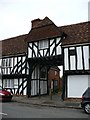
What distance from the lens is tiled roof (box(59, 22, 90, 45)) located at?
74.6 ft

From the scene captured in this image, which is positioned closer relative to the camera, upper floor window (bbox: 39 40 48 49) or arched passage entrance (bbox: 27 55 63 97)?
upper floor window (bbox: 39 40 48 49)

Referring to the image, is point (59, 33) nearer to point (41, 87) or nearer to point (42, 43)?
point (42, 43)

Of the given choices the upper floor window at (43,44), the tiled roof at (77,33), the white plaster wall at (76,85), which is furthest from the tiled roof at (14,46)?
the white plaster wall at (76,85)

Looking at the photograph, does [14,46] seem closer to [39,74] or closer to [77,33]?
[39,74]

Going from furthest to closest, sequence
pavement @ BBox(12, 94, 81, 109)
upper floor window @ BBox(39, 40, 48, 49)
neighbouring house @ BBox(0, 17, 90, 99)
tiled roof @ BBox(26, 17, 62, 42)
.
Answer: upper floor window @ BBox(39, 40, 48, 49)
tiled roof @ BBox(26, 17, 62, 42)
neighbouring house @ BBox(0, 17, 90, 99)
pavement @ BBox(12, 94, 81, 109)

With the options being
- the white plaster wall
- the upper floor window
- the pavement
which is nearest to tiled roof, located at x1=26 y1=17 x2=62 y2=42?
the upper floor window

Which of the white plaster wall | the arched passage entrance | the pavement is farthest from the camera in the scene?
the arched passage entrance

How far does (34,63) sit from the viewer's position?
27641mm

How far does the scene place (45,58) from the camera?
2512 centimetres

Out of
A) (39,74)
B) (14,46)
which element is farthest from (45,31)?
(14,46)

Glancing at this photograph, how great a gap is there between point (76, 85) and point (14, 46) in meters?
11.2

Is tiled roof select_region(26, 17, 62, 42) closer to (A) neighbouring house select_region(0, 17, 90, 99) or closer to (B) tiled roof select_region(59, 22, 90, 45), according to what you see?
(A) neighbouring house select_region(0, 17, 90, 99)

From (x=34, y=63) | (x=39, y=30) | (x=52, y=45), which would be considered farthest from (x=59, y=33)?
(x=34, y=63)

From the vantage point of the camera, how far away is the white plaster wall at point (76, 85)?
21.9 metres
